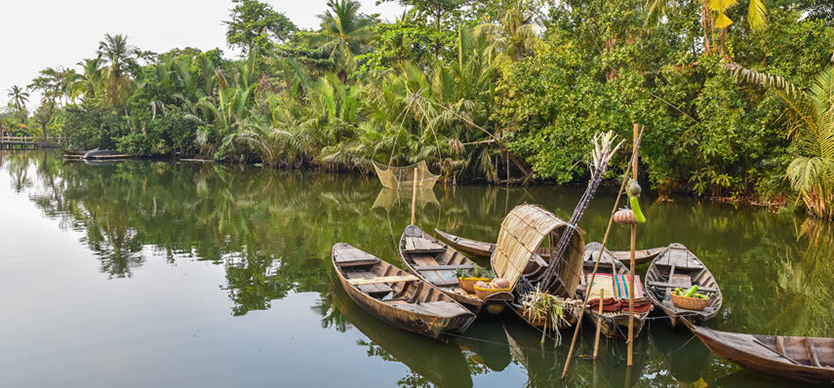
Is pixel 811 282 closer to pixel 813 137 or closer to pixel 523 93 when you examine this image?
pixel 813 137

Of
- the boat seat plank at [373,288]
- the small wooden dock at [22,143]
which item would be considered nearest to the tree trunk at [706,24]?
the boat seat plank at [373,288]

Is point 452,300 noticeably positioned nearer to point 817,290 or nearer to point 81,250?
point 817,290

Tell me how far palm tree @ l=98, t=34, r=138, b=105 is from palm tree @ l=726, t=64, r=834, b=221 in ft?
108

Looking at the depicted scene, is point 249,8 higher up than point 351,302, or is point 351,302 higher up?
point 249,8

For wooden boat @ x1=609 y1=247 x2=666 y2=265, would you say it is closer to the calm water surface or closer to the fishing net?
the calm water surface

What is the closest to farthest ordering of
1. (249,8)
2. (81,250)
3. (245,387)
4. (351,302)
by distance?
(245,387) < (351,302) < (81,250) < (249,8)

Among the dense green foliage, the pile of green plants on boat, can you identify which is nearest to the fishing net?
the dense green foliage

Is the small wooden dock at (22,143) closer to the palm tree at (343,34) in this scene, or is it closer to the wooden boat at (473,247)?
the palm tree at (343,34)

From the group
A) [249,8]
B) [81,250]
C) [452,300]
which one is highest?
[249,8]

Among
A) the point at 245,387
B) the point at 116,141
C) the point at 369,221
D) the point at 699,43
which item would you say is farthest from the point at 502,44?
the point at 116,141

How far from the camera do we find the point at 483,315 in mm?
6785

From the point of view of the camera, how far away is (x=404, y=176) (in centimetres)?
2016

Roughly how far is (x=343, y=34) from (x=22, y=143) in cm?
3621

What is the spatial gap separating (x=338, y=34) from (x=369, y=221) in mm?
21387
